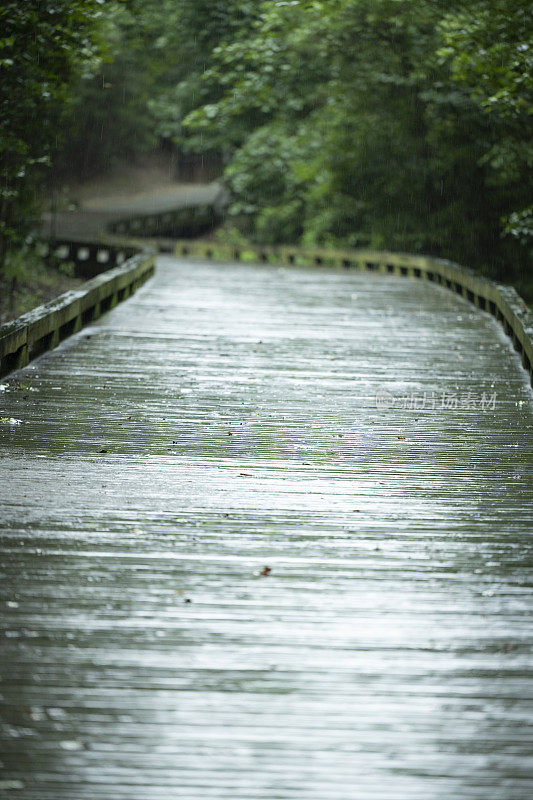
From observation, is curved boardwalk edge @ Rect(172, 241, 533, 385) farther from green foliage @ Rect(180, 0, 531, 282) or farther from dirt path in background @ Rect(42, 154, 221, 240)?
dirt path in background @ Rect(42, 154, 221, 240)

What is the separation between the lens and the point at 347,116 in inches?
985

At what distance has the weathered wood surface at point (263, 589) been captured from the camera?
9.87 ft

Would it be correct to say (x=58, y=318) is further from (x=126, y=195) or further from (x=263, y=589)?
(x=126, y=195)

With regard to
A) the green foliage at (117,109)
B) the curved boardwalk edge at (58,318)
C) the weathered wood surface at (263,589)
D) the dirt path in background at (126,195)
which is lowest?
the weathered wood surface at (263,589)

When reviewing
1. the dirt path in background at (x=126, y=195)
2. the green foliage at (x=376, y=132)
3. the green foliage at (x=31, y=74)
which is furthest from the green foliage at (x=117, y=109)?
the green foliage at (x=31, y=74)

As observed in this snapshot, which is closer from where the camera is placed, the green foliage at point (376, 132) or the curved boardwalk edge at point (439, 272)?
the curved boardwalk edge at point (439, 272)

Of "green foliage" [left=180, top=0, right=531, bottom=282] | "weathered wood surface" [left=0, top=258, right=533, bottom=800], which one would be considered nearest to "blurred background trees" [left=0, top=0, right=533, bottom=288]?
"green foliage" [left=180, top=0, right=531, bottom=282]

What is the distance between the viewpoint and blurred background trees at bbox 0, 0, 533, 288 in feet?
52.1

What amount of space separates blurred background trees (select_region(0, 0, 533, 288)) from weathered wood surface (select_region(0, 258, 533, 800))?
7604 mm

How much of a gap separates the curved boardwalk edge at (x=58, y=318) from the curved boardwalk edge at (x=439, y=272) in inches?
163

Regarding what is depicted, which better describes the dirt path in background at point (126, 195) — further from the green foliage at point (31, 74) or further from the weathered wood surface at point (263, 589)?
the weathered wood surface at point (263, 589)

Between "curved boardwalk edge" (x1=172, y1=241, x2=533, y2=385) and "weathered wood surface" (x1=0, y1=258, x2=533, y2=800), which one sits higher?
"curved boardwalk edge" (x1=172, y1=241, x2=533, y2=385)

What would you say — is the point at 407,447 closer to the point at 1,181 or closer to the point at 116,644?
the point at 116,644

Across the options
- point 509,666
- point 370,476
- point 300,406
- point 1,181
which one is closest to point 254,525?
point 370,476
